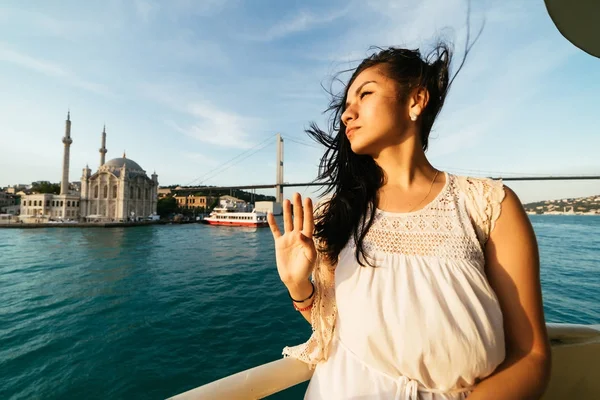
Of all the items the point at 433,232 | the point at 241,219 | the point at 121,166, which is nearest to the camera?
the point at 433,232

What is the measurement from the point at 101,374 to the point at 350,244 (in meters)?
4.84

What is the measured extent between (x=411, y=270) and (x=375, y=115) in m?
0.45

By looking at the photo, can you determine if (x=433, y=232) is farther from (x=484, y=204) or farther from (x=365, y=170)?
(x=365, y=170)

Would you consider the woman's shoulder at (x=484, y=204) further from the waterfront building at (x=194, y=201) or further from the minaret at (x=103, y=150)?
the waterfront building at (x=194, y=201)

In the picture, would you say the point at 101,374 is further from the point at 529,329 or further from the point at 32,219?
the point at 32,219

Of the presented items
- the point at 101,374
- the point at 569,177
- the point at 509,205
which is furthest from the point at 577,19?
the point at 569,177

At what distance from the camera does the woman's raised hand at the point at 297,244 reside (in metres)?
0.78

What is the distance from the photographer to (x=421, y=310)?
64cm

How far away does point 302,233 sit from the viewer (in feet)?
2.58

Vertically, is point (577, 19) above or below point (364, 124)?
above

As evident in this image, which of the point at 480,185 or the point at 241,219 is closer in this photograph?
the point at 480,185

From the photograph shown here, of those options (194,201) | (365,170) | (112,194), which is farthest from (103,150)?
(365,170)

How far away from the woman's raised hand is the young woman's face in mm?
267

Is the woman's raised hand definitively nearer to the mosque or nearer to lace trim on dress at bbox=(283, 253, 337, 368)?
lace trim on dress at bbox=(283, 253, 337, 368)
